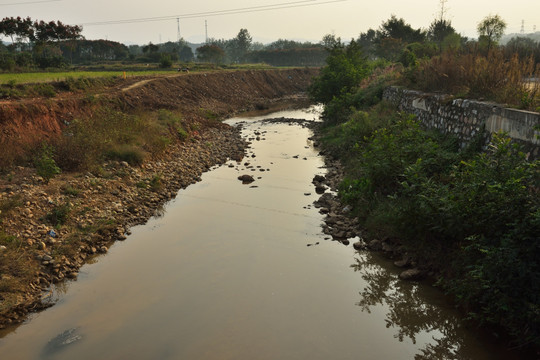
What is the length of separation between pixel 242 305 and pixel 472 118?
7.26m

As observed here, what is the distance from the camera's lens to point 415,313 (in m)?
7.15

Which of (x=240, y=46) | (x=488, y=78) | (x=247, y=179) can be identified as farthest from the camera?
(x=240, y=46)

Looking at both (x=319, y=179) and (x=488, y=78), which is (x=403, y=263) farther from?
(x=319, y=179)

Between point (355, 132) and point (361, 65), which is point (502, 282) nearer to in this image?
point (355, 132)

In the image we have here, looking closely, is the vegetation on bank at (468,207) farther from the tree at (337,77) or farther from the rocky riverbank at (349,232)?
the tree at (337,77)

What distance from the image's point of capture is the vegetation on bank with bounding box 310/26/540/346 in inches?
217

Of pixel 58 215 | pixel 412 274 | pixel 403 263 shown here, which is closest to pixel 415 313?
pixel 412 274

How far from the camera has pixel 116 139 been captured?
51.9 ft

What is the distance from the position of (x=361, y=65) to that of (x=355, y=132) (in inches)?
571

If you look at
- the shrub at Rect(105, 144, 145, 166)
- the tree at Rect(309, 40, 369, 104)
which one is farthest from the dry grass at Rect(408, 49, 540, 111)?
the tree at Rect(309, 40, 369, 104)

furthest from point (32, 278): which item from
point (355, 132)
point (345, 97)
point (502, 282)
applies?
point (345, 97)

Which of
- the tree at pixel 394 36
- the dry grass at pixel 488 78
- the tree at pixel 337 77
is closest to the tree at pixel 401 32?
the tree at pixel 394 36

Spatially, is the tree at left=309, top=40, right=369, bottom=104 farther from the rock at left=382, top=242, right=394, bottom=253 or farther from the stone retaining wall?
the rock at left=382, top=242, right=394, bottom=253

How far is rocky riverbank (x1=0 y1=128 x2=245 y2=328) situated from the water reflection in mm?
6513
